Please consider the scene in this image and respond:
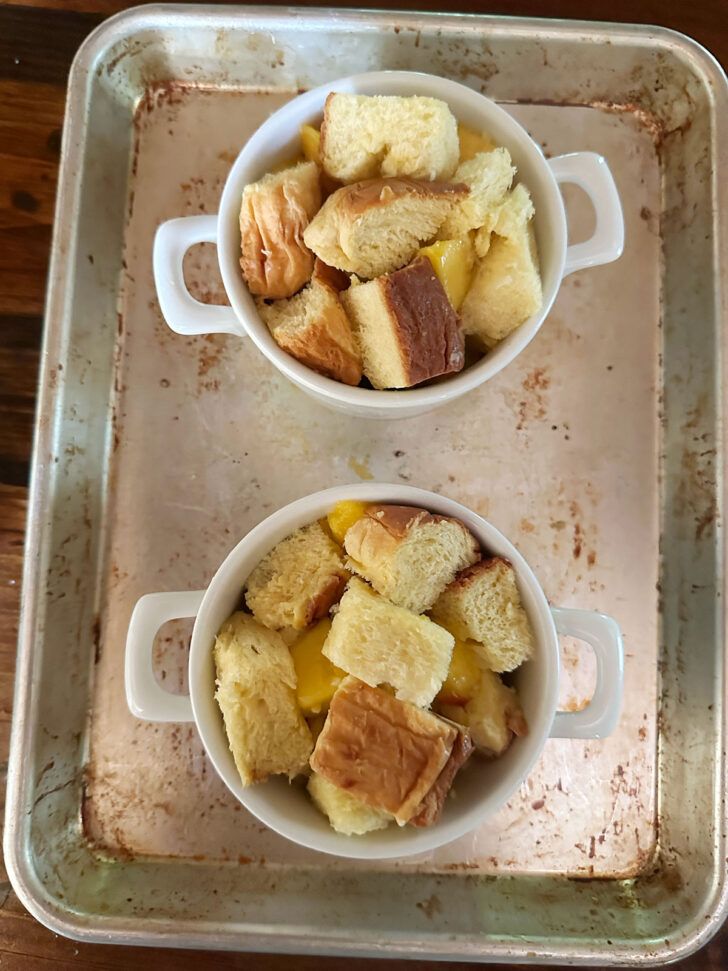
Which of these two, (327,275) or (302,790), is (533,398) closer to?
(327,275)

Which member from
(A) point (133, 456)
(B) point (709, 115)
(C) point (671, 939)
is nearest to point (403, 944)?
(C) point (671, 939)

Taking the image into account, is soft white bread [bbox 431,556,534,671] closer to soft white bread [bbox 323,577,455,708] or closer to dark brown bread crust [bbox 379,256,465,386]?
soft white bread [bbox 323,577,455,708]

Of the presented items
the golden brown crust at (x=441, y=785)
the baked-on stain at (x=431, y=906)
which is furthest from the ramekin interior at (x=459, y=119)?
the baked-on stain at (x=431, y=906)

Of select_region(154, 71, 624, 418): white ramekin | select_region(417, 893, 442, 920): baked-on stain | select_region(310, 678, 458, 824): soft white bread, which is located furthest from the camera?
select_region(417, 893, 442, 920): baked-on stain

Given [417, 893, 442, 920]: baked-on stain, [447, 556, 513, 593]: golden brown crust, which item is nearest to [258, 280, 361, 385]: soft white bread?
[447, 556, 513, 593]: golden brown crust

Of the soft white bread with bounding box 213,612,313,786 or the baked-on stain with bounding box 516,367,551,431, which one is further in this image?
the baked-on stain with bounding box 516,367,551,431

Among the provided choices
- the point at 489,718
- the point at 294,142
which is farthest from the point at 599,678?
the point at 294,142

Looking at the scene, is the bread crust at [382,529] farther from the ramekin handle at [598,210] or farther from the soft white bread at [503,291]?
the ramekin handle at [598,210]
